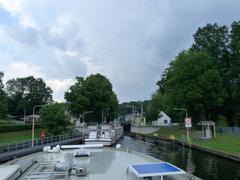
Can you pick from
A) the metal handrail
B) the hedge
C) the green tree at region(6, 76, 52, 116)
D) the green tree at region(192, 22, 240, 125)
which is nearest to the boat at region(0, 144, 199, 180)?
the metal handrail

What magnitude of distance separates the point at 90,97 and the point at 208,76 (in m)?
44.0

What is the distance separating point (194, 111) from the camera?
269 feet

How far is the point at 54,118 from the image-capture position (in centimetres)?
6894

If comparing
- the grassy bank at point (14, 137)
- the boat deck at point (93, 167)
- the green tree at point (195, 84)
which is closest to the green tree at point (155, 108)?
the green tree at point (195, 84)

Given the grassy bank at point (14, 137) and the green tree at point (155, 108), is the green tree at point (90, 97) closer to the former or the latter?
the grassy bank at point (14, 137)

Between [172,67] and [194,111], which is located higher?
[172,67]

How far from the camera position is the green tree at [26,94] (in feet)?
507

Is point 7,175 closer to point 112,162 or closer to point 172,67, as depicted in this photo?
point 112,162

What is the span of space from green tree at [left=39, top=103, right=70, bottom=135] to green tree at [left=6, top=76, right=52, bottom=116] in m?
83.9

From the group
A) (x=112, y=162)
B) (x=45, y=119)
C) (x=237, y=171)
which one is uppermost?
(x=45, y=119)

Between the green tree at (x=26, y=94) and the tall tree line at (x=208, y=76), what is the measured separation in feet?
255

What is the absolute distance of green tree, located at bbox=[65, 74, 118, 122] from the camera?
105812 mm

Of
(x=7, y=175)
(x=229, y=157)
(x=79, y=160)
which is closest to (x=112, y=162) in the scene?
(x=79, y=160)

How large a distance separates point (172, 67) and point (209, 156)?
3769 centimetres
